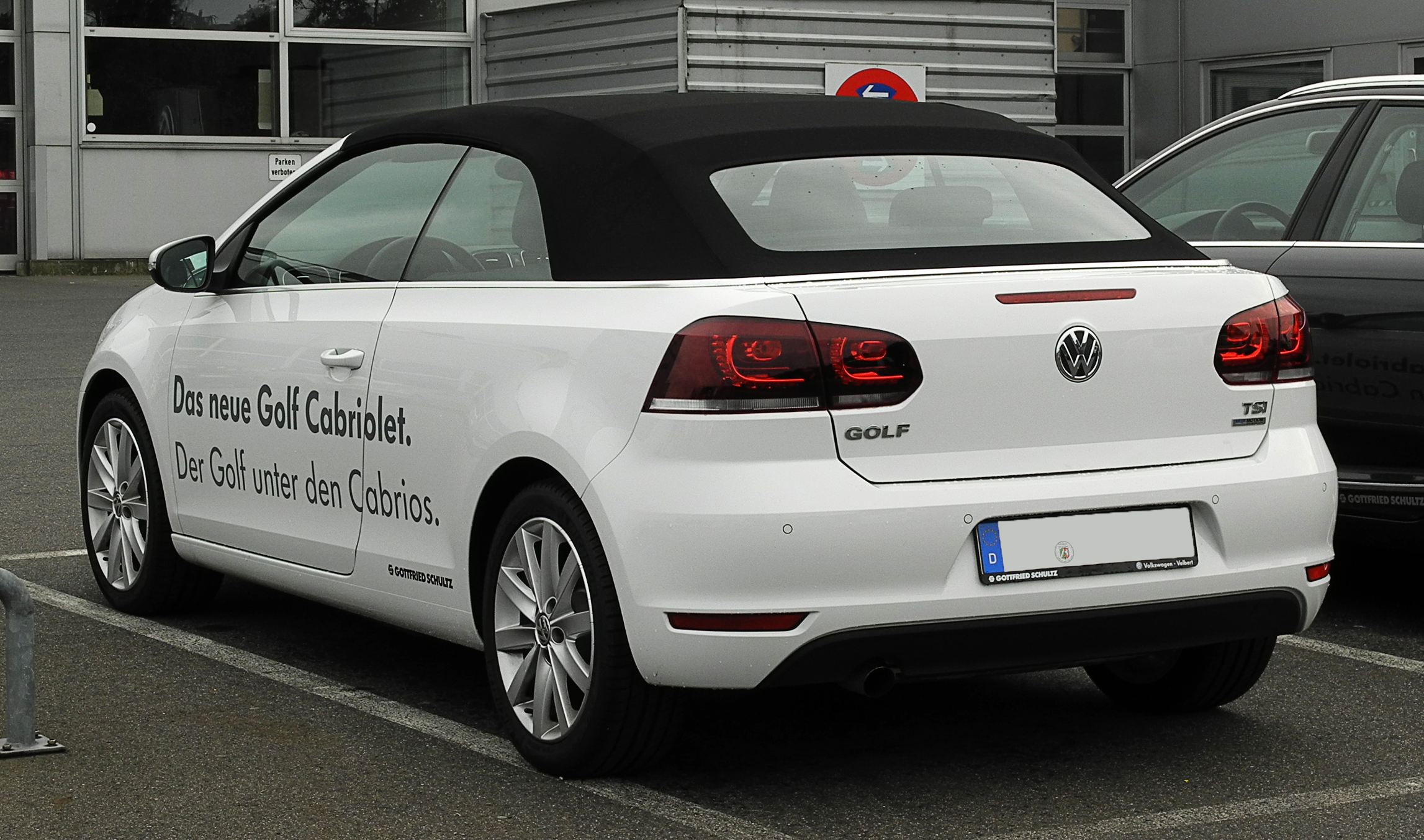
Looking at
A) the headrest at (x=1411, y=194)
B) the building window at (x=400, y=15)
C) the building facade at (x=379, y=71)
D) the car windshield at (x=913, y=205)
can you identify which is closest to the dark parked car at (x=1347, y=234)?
the headrest at (x=1411, y=194)

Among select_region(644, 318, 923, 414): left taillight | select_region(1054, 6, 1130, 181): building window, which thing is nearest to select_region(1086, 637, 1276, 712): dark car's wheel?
select_region(644, 318, 923, 414): left taillight

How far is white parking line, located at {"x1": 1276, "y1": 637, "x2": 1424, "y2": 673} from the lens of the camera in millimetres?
5696

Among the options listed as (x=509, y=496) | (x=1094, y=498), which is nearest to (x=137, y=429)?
(x=509, y=496)

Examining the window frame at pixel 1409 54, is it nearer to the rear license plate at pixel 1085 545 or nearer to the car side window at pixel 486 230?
the car side window at pixel 486 230

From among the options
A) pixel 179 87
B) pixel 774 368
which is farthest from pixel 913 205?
pixel 179 87

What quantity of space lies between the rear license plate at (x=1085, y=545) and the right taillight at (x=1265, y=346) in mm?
348

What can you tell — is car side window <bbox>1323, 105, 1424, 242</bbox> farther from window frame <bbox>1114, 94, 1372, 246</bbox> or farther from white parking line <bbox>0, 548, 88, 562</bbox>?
white parking line <bbox>0, 548, 88, 562</bbox>

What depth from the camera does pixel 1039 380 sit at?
4.25 metres

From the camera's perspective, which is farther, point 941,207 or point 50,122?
point 50,122

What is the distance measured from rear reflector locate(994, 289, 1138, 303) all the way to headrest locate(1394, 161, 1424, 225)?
2122 millimetres

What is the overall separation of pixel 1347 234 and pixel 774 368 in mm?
2879

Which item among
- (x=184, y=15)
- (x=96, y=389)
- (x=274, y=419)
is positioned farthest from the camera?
(x=184, y=15)

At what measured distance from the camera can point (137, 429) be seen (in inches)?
245

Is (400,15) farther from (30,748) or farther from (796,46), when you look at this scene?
(30,748)
